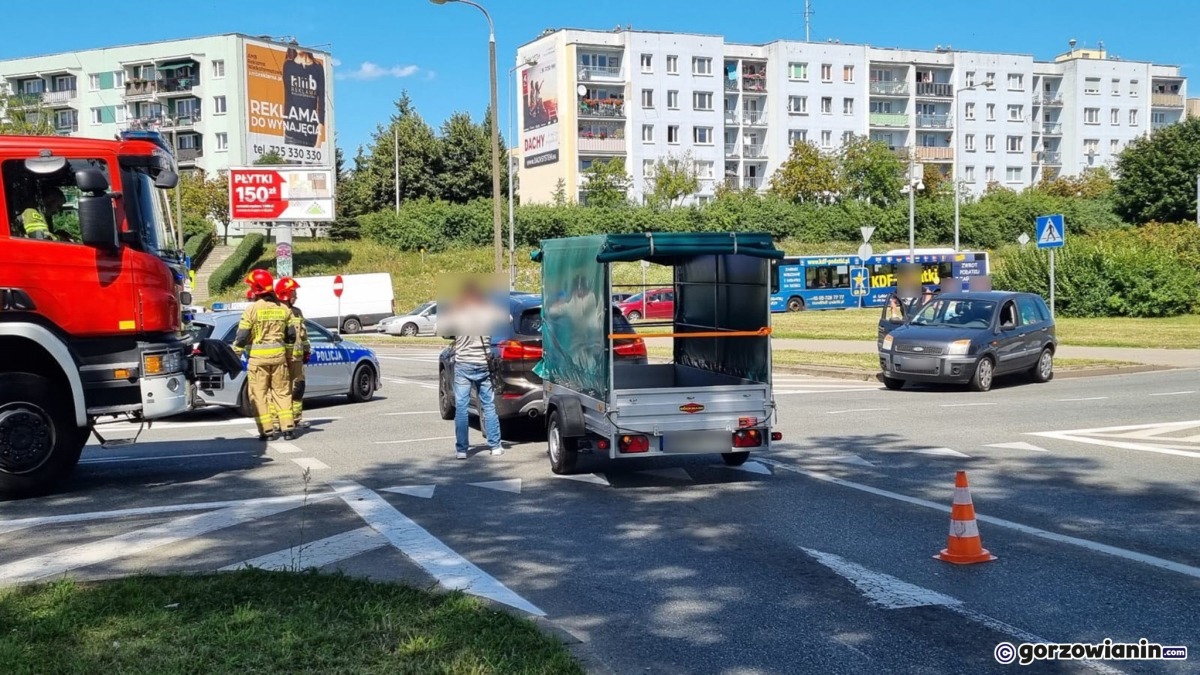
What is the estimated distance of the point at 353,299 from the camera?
46.8 metres

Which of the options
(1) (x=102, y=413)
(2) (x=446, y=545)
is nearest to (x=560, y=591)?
(2) (x=446, y=545)

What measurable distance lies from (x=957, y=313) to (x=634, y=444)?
11816 millimetres

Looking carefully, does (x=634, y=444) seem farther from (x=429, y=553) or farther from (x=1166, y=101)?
(x=1166, y=101)

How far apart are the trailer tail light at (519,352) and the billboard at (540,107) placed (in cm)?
4984

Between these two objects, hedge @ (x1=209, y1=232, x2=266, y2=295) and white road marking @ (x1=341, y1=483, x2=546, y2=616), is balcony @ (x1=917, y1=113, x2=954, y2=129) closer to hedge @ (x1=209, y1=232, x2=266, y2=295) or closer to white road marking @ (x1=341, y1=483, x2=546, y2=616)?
hedge @ (x1=209, y1=232, x2=266, y2=295)

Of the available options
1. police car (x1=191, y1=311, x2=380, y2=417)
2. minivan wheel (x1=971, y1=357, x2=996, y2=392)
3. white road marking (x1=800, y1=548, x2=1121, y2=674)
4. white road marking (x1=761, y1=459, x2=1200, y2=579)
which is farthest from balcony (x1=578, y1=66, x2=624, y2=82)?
white road marking (x1=800, y1=548, x2=1121, y2=674)

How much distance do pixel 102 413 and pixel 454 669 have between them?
6034 millimetres

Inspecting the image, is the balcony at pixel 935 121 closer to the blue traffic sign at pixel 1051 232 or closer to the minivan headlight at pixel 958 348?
the blue traffic sign at pixel 1051 232

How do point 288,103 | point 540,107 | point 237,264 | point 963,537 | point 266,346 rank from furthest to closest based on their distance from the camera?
point 288,103 → point 540,107 → point 237,264 → point 266,346 → point 963,537

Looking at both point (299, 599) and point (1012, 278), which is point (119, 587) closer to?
point (299, 599)

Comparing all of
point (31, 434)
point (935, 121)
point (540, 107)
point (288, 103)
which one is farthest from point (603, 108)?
point (31, 434)

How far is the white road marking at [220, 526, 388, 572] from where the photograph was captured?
6945mm

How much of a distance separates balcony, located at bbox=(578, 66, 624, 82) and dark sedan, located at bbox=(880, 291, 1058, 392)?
6162cm

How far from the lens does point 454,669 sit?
4.82m
